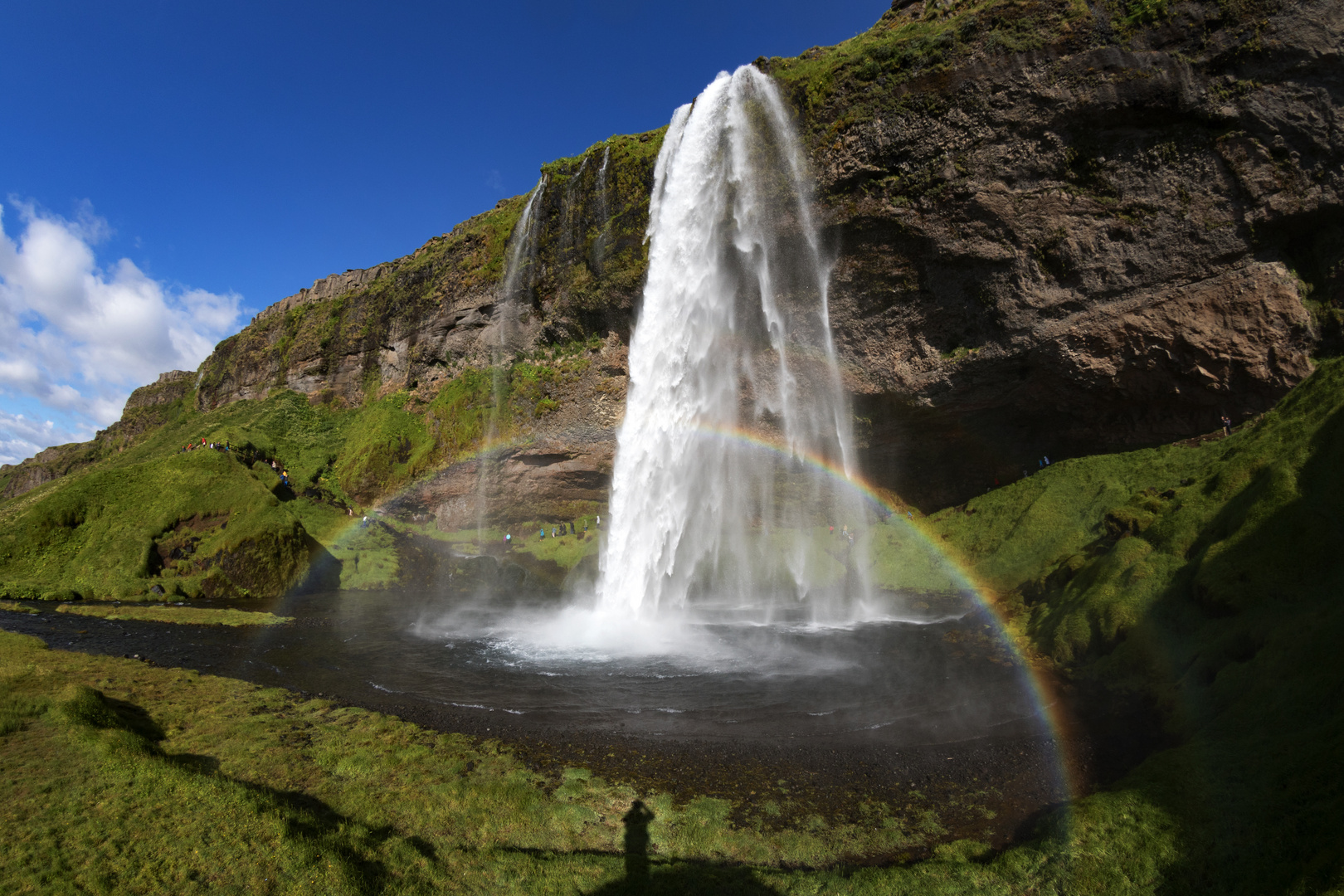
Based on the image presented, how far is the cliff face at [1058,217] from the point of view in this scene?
63.5 feet

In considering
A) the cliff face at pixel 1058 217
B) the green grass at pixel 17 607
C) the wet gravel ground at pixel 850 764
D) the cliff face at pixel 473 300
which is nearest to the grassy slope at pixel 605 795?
the wet gravel ground at pixel 850 764

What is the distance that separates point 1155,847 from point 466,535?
34.6 metres

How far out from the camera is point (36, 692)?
9562mm

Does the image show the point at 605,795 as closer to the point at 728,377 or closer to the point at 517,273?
the point at 728,377

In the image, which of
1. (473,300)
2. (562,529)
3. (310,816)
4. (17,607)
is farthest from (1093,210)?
(17,607)

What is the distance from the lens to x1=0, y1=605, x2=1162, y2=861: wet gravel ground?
8070 millimetres

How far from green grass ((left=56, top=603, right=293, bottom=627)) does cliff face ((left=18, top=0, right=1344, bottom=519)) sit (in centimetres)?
1908

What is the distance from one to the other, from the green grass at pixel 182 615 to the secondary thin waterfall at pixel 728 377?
12.5 m

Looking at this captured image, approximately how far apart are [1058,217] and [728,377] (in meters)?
13.8

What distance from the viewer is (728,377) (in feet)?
92.2

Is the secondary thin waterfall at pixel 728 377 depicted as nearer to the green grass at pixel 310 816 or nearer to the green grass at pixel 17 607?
the green grass at pixel 310 816

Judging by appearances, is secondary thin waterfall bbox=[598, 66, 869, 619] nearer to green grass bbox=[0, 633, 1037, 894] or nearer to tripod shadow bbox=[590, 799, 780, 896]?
green grass bbox=[0, 633, 1037, 894]

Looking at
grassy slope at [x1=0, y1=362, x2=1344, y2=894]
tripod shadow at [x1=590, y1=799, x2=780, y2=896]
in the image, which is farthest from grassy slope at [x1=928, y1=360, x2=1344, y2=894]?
tripod shadow at [x1=590, y1=799, x2=780, y2=896]

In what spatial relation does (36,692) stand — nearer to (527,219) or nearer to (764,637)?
(764,637)
